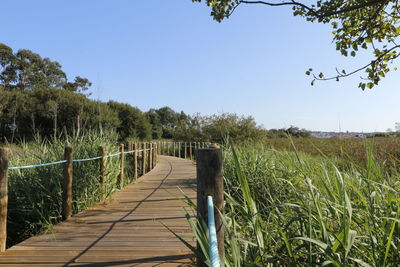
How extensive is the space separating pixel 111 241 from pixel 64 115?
27.7 meters

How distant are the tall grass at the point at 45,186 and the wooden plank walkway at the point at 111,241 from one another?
0.33 m

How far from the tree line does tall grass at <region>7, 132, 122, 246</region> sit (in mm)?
675

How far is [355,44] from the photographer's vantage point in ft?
13.8

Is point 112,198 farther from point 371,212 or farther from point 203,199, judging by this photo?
point 371,212

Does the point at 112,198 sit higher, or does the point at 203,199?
the point at 203,199

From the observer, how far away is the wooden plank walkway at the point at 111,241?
2600 millimetres

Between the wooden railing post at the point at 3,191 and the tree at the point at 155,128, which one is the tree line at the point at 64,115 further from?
the wooden railing post at the point at 3,191

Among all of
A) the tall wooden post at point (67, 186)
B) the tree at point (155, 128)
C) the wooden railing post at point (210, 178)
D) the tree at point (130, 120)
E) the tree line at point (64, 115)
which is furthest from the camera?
the tree at point (155, 128)

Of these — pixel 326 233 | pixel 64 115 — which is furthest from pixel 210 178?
pixel 64 115

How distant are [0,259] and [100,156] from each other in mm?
2546

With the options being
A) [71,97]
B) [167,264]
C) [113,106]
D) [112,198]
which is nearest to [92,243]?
[167,264]

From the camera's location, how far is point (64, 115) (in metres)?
28.0

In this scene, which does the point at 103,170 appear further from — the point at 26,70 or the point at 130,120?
the point at 26,70

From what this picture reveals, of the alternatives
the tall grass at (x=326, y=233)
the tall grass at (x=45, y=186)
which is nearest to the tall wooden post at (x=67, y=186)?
the tall grass at (x=45, y=186)
